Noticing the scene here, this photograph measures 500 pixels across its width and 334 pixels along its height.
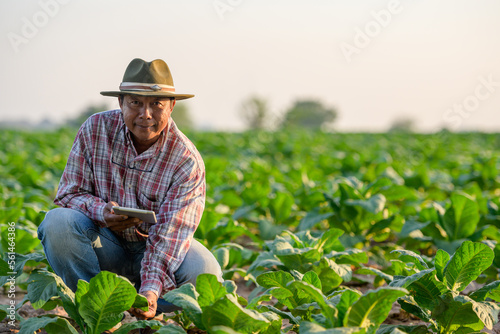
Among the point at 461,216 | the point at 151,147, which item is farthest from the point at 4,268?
the point at 461,216

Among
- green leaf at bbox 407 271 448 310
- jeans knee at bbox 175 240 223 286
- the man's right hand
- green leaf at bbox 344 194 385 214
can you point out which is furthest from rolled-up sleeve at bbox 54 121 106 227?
green leaf at bbox 344 194 385 214

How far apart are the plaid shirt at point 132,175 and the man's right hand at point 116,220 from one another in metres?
0.10

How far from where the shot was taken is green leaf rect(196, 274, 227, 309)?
6.96ft

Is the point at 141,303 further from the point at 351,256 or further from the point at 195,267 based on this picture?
the point at 351,256

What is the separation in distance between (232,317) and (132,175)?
996 millimetres

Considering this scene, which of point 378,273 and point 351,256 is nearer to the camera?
point 378,273

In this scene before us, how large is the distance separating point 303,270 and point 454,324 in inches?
32.7

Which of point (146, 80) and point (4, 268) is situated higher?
point (146, 80)

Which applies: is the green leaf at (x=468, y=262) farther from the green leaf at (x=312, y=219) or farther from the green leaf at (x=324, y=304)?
the green leaf at (x=312, y=219)

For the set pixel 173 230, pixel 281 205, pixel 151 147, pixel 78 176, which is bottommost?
pixel 281 205

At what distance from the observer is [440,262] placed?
2.47 meters

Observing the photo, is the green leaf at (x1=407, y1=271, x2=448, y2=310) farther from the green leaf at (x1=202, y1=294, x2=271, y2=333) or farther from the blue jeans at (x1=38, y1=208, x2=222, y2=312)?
the blue jeans at (x1=38, y1=208, x2=222, y2=312)

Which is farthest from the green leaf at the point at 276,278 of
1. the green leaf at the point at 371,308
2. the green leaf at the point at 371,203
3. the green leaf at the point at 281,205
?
the green leaf at the point at 281,205

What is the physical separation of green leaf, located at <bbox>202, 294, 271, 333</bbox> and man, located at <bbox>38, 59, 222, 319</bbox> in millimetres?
526
